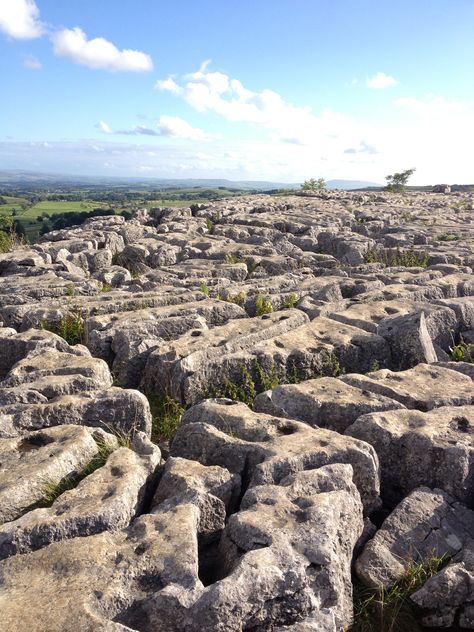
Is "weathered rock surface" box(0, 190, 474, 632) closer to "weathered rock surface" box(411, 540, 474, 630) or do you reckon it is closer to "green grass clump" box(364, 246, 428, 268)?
"weathered rock surface" box(411, 540, 474, 630)

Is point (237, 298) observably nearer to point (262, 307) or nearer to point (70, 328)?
point (262, 307)

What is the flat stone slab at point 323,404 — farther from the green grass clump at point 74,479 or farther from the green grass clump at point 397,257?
the green grass clump at point 397,257

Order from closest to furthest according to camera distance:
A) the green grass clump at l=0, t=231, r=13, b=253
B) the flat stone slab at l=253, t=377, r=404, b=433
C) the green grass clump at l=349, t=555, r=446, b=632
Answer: the green grass clump at l=349, t=555, r=446, b=632 → the flat stone slab at l=253, t=377, r=404, b=433 → the green grass clump at l=0, t=231, r=13, b=253

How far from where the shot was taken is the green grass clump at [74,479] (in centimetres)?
609

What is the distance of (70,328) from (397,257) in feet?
44.2

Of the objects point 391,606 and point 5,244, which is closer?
point 391,606

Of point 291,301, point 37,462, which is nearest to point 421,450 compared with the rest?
point 37,462

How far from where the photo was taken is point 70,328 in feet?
39.4

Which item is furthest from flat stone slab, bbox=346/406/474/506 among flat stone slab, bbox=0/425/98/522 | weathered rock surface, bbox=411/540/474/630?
flat stone slab, bbox=0/425/98/522

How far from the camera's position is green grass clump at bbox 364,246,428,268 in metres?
19.6

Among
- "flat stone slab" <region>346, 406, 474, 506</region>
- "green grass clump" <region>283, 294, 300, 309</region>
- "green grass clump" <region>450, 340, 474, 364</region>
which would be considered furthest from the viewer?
"green grass clump" <region>283, 294, 300, 309</region>

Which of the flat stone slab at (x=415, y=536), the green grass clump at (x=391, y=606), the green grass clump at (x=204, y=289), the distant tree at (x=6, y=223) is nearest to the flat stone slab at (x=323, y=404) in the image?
the flat stone slab at (x=415, y=536)

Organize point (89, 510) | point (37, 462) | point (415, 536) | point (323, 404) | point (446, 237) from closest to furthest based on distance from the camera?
point (89, 510) < point (415, 536) < point (37, 462) < point (323, 404) < point (446, 237)

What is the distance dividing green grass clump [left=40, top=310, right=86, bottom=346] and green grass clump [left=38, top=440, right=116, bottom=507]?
506 centimetres
